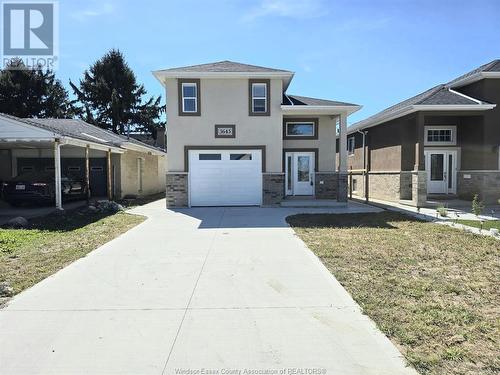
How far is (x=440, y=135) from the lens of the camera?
18141 mm

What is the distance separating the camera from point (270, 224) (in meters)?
11.4

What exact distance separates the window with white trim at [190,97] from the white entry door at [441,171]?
10.7 m

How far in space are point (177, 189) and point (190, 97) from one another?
12.7ft

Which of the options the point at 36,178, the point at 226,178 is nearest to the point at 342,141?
the point at 226,178

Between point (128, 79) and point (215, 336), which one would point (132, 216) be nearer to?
point (215, 336)

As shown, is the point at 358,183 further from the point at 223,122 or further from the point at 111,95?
the point at 111,95

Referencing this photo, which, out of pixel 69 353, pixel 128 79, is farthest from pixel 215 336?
pixel 128 79

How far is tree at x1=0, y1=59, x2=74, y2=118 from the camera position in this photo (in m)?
36.5

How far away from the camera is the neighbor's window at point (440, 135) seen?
59.2ft

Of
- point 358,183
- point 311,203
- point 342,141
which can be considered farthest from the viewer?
point 358,183

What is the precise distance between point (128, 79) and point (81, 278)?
4063 cm

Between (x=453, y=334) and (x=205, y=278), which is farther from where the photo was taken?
(x=205, y=278)

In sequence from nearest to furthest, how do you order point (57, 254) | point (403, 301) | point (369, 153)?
point (403, 301), point (57, 254), point (369, 153)

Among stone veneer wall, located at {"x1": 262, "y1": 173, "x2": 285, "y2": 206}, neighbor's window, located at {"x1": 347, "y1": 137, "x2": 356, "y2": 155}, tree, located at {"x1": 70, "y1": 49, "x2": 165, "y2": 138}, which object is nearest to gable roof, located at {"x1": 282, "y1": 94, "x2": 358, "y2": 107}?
stone veneer wall, located at {"x1": 262, "y1": 173, "x2": 285, "y2": 206}
